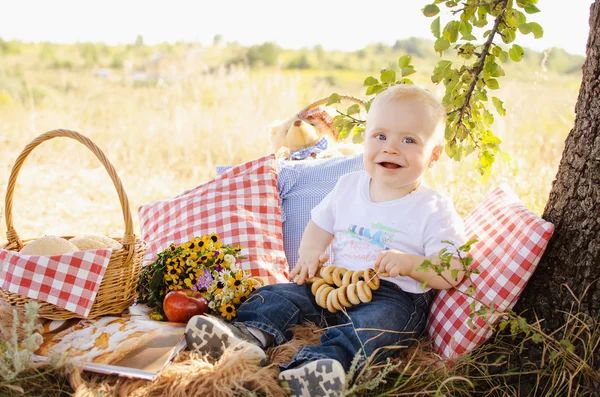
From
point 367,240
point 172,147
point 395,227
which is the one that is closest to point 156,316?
point 367,240

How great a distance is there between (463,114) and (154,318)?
4.60 feet

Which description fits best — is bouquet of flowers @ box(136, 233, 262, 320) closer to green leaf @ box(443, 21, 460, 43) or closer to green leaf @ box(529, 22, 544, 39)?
green leaf @ box(443, 21, 460, 43)

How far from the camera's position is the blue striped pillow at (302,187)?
9.43 feet

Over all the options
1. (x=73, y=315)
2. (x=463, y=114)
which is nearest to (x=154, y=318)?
(x=73, y=315)

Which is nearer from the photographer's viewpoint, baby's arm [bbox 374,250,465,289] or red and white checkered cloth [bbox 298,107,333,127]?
baby's arm [bbox 374,250,465,289]

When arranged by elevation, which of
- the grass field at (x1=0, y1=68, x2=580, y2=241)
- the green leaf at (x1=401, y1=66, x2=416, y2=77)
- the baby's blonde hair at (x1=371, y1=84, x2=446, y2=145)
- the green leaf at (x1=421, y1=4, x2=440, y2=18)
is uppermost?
the green leaf at (x1=421, y1=4, x2=440, y2=18)

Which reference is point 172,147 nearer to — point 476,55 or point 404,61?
point 404,61

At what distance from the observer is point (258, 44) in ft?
54.0

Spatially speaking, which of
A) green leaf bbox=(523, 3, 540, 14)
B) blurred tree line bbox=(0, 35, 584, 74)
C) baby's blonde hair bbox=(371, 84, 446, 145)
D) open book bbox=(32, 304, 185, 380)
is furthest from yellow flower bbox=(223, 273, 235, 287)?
blurred tree line bbox=(0, 35, 584, 74)

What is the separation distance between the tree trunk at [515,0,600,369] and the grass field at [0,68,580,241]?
59.6 inches

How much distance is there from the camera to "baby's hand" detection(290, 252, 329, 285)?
7.27ft

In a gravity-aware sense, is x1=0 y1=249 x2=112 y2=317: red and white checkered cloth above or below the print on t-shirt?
below

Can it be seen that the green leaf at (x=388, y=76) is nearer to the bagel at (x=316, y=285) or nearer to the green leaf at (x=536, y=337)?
the bagel at (x=316, y=285)

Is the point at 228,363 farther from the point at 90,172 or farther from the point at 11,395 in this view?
the point at 90,172
